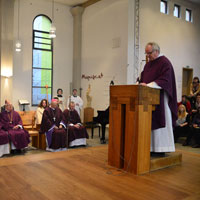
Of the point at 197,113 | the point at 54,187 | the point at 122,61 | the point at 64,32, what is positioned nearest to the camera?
the point at 54,187

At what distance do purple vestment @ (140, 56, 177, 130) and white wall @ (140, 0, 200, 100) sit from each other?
6.95 metres

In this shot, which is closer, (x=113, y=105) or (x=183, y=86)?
(x=113, y=105)

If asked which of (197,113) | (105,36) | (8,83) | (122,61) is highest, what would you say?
(105,36)

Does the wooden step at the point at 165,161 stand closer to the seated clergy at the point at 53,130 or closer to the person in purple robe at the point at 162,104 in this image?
the person in purple robe at the point at 162,104

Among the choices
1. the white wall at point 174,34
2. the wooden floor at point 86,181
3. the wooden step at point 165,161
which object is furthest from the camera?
the white wall at point 174,34

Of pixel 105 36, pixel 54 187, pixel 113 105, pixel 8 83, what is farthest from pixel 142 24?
pixel 54 187

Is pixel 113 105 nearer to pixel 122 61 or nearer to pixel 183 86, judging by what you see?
pixel 122 61

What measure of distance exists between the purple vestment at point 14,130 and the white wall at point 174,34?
548 cm

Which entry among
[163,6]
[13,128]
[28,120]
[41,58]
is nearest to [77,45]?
[41,58]

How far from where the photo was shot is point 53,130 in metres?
7.02

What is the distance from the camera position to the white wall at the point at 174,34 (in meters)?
10.4

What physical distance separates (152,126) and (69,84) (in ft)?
31.6

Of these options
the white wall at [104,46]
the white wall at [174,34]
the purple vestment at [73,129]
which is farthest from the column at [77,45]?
the purple vestment at [73,129]

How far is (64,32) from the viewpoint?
12.3 metres
